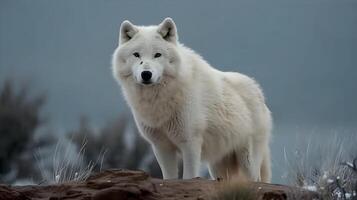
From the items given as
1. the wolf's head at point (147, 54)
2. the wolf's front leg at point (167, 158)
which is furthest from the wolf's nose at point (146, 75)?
the wolf's front leg at point (167, 158)

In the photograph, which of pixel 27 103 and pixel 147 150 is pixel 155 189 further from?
pixel 147 150

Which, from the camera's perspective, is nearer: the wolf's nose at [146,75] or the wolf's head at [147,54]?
the wolf's nose at [146,75]

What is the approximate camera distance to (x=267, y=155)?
11641 mm

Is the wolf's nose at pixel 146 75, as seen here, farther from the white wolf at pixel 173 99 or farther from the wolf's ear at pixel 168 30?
the wolf's ear at pixel 168 30

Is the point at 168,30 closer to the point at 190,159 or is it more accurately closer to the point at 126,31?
the point at 126,31

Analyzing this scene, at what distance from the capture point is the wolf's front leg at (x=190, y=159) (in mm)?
9641

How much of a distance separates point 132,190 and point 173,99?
8.70ft

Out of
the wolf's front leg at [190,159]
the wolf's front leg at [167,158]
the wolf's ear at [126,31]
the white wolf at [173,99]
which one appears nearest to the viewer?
the white wolf at [173,99]

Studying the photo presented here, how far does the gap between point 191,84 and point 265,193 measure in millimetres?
2768

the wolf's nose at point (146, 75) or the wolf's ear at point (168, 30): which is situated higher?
the wolf's ear at point (168, 30)

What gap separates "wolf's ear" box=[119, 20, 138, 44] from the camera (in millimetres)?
9812

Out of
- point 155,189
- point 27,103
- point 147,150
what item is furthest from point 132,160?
point 155,189

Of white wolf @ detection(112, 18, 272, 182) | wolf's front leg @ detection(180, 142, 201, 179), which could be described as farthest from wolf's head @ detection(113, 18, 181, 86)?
wolf's front leg @ detection(180, 142, 201, 179)

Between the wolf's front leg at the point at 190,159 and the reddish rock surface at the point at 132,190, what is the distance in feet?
4.40
